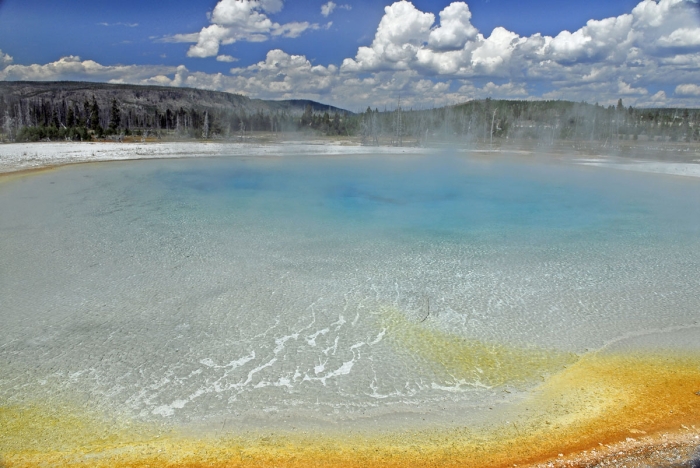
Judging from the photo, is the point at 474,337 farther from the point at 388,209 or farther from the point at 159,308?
the point at 388,209

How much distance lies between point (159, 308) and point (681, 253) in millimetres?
9707

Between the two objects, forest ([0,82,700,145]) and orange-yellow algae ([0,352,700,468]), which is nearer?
orange-yellow algae ([0,352,700,468])

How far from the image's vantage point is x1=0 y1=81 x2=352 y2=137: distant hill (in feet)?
200

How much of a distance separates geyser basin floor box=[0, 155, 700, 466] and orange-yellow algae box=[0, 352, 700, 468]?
17 millimetres

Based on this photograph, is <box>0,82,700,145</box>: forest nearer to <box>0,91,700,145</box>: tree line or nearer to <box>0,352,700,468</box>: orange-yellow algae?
<box>0,91,700,145</box>: tree line

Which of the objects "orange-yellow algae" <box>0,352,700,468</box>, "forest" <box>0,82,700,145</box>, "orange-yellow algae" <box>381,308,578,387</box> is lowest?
"orange-yellow algae" <box>0,352,700,468</box>

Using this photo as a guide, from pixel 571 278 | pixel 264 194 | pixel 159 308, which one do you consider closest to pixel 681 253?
pixel 571 278

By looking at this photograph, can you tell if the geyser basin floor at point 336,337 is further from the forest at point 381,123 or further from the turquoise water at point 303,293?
the forest at point 381,123

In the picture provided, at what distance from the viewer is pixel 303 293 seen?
704cm

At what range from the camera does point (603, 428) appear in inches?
168

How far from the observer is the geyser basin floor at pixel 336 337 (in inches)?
163

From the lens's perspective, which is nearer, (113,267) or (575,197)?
(113,267)

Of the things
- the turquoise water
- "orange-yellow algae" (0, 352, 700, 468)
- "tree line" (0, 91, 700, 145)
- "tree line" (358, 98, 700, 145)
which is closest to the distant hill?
"tree line" (0, 91, 700, 145)

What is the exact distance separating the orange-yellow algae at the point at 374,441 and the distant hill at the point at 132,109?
2044 inches
